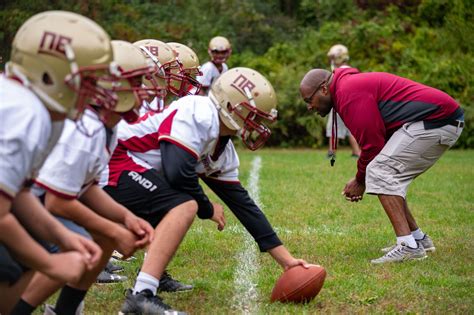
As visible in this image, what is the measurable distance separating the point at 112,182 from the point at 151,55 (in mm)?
1147

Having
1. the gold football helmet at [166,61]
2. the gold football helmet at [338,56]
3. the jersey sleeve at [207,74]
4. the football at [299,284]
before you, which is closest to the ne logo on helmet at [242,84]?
the gold football helmet at [166,61]

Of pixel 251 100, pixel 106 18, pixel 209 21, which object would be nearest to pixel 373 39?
pixel 209 21

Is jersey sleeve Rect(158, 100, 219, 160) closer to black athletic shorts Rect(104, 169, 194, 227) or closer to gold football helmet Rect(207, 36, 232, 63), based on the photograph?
black athletic shorts Rect(104, 169, 194, 227)

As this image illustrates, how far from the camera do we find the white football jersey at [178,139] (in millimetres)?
4566

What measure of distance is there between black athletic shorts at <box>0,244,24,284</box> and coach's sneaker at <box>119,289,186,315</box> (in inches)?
37.2

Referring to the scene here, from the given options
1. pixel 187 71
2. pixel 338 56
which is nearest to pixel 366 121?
pixel 187 71

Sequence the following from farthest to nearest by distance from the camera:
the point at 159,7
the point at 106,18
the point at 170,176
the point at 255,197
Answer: the point at 159,7 < the point at 106,18 < the point at 255,197 < the point at 170,176

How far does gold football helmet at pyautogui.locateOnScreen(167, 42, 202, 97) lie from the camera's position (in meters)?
5.87

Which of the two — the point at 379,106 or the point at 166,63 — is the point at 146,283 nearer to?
the point at 166,63

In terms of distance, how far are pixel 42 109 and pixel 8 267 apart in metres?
0.73

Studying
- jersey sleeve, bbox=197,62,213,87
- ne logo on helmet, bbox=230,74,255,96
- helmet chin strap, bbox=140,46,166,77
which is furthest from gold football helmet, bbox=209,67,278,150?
jersey sleeve, bbox=197,62,213,87

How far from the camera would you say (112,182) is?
15.8ft

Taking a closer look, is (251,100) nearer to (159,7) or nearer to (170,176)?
(170,176)

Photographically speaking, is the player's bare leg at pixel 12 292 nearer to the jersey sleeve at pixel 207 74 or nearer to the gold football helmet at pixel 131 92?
the gold football helmet at pixel 131 92
